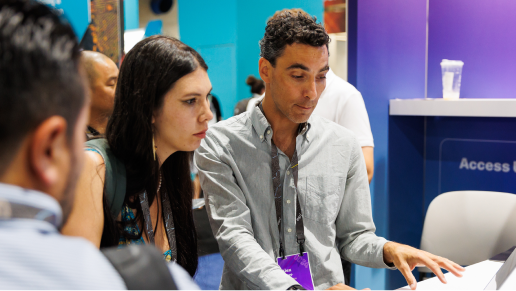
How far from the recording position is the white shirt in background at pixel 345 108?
2.40m

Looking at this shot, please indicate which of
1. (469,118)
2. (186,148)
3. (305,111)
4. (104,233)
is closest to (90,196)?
(104,233)

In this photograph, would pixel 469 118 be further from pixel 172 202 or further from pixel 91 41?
pixel 91 41

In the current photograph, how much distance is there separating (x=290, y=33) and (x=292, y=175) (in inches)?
21.4

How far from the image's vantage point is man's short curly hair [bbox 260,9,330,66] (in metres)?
1.61

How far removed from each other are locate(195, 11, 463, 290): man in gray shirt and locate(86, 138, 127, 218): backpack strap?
41cm

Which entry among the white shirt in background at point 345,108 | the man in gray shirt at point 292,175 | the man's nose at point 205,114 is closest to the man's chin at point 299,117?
the man in gray shirt at point 292,175

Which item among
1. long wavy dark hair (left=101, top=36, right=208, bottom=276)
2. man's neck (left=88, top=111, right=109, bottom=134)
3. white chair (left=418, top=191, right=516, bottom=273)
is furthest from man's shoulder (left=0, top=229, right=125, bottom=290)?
white chair (left=418, top=191, right=516, bottom=273)

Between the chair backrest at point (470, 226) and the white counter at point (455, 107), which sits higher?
the white counter at point (455, 107)

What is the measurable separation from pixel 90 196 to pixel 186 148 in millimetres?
412

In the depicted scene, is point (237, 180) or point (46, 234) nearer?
point (46, 234)

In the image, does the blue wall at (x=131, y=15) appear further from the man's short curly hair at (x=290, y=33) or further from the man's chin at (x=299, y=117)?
the man's chin at (x=299, y=117)

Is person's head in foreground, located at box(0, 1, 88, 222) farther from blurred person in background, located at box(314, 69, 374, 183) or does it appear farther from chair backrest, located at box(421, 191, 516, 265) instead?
chair backrest, located at box(421, 191, 516, 265)

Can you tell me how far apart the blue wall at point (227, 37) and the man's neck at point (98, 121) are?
15.1ft

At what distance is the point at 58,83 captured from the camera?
411mm
